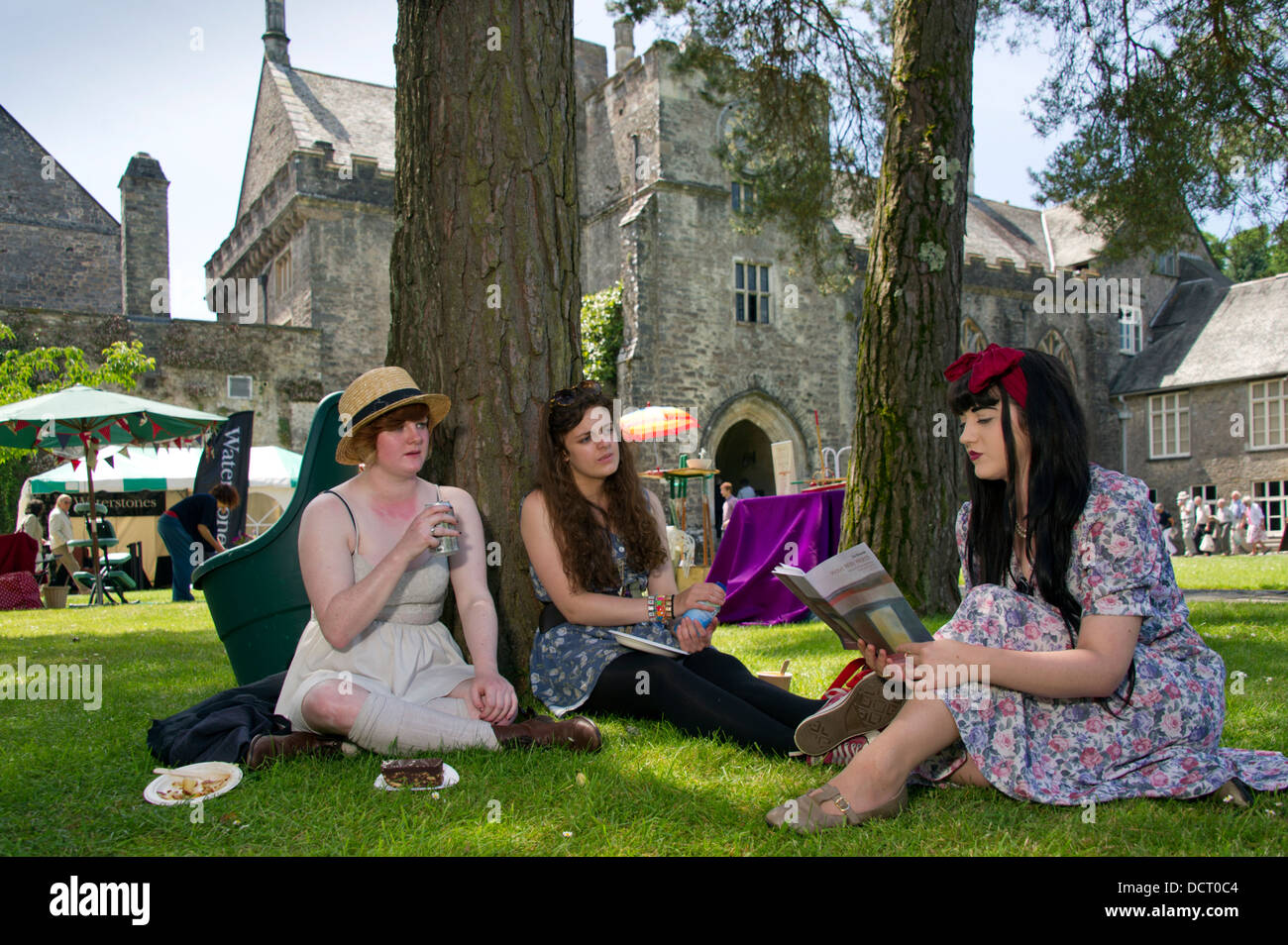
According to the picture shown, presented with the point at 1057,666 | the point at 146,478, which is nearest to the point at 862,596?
the point at 1057,666

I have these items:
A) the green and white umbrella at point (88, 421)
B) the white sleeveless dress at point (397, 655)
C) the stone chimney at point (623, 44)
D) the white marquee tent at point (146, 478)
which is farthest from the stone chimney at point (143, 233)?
the white sleeveless dress at point (397, 655)

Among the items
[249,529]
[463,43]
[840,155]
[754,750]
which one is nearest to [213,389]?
[249,529]

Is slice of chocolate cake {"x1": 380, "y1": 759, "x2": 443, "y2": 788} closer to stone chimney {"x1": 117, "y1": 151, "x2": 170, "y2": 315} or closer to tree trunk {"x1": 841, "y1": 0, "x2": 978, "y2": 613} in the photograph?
tree trunk {"x1": 841, "y1": 0, "x2": 978, "y2": 613}

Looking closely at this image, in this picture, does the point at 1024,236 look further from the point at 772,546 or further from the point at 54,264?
the point at 54,264

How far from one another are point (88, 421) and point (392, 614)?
10.1 meters

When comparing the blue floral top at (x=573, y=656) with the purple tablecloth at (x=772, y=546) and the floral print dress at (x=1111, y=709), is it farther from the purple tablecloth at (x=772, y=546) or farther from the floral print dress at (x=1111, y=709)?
the purple tablecloth at (x=772, y=546)

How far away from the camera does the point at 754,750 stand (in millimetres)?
3174

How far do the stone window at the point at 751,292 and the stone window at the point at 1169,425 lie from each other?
1561 cm

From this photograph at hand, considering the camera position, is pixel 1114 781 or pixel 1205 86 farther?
pixel 1205 86

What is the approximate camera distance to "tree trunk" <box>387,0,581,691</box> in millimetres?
4082

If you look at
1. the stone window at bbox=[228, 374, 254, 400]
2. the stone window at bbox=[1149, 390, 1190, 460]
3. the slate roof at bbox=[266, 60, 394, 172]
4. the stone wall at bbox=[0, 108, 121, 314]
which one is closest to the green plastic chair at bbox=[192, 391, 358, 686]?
the stone window at bbox=[228, 374, 254, 400]
